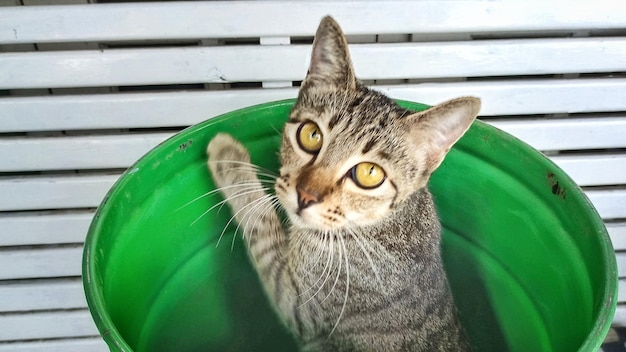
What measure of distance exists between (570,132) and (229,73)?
754 mm

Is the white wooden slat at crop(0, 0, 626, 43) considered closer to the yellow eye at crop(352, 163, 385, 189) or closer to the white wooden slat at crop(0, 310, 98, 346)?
the yellow eye at crop(352, 163, 385, 189)

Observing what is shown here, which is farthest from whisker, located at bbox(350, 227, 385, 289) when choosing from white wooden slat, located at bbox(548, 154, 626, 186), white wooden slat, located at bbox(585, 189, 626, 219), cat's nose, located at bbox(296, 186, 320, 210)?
white wooden slat, located at bbox(585, 189, 626, 219)

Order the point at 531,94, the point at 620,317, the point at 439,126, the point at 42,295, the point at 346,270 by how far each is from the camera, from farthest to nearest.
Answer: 1. the point at 620,317
2. the point at 42,295
3. the point at 531,94
4. the point at 346,270
5. the point at 439,126

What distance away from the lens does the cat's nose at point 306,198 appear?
834 mm

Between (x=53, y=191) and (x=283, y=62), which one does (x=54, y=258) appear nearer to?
(x=53, y=191)

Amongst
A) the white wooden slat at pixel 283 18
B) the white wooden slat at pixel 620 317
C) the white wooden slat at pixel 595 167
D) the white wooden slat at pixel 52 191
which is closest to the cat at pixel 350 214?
the white wooden slat at pixel 283 18

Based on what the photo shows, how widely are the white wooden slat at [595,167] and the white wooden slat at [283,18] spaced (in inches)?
12.3

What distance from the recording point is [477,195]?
1.07m

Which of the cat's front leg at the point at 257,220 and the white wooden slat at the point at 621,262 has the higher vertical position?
the cat's front leg at the point at 257,220

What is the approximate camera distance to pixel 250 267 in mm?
1143

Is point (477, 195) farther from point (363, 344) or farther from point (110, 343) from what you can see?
point (110, 343)

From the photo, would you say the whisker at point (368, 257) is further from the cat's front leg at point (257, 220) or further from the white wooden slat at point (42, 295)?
the white wooden slat at point (42, 295)

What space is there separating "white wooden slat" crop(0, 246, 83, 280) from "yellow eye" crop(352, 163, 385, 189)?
0.79 metres

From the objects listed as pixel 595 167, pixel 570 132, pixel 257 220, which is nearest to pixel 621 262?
pixel 595 167
